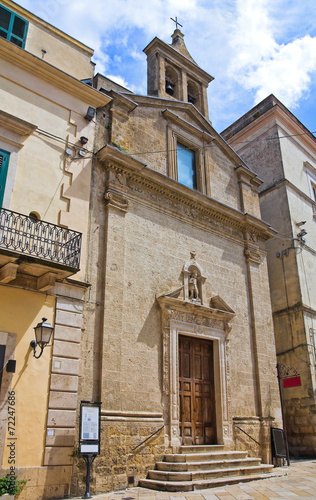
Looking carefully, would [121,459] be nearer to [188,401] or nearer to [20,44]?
[188,401]

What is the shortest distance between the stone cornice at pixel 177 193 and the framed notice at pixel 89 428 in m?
5.64

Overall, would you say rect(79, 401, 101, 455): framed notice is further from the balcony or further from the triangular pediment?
the triangular pediment

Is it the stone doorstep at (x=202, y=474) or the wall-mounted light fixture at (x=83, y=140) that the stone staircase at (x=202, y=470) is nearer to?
the stone doorstep at (x=202, y=474)

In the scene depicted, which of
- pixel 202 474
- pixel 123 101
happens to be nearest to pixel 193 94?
pixel 123 101

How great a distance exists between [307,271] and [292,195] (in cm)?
320

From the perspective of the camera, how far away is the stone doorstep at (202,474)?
8609 mm

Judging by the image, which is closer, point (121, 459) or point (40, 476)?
point (40, 476)

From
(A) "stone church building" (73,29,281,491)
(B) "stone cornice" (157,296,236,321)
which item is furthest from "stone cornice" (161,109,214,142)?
(B) "stone cornice" (157,296,236,321)

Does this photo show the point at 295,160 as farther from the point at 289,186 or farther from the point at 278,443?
the point at 278,443

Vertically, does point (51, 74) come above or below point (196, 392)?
above

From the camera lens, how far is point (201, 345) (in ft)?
38.6

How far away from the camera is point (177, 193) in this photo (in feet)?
40.6

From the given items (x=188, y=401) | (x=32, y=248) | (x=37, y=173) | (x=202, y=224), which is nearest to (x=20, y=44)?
(x=37, y=173)

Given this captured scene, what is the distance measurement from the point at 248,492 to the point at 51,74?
31.9ft
